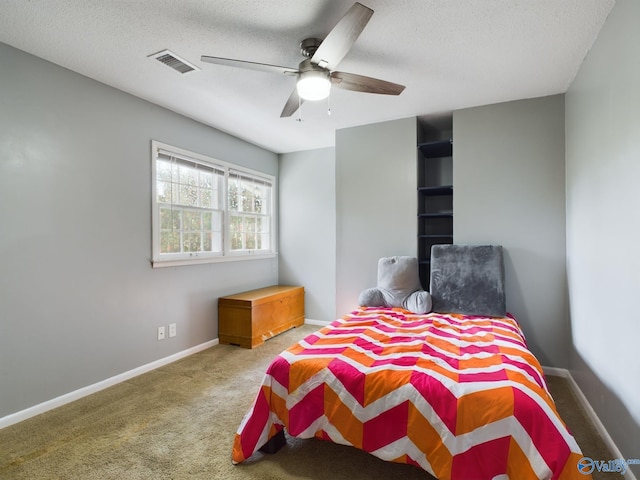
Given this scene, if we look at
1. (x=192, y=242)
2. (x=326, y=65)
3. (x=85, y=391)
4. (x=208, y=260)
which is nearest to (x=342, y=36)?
(x=326, y=65)

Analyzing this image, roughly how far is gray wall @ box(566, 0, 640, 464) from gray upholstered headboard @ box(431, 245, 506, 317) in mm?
575

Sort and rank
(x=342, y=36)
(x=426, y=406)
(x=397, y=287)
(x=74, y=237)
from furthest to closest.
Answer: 1. (x=397, y=287)
2. (x=74, y=237)
3. (x=342, y=36)
4. (x=426, y=406)

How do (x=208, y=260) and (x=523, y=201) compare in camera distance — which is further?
(x=208, y=260)

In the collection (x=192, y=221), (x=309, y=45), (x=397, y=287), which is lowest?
(x=397, y=287)

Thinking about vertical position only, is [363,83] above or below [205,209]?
above

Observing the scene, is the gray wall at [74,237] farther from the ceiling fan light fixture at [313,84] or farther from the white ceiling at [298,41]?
the ceiling fan light fixture at [313,84]

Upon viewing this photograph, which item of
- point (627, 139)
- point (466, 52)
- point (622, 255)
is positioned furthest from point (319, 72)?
point (622, 255)

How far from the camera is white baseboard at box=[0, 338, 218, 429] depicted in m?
2.17

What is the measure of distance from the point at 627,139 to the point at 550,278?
1.67 metres

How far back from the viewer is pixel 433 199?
386cm

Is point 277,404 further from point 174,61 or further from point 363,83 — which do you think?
point 174,61

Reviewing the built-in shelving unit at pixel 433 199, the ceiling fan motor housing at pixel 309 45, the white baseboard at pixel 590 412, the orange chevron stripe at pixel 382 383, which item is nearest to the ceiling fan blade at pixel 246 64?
the ceiling fan motor housing at pixel 309 45

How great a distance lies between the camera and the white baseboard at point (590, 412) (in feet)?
5.84

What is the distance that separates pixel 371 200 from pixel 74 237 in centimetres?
282
